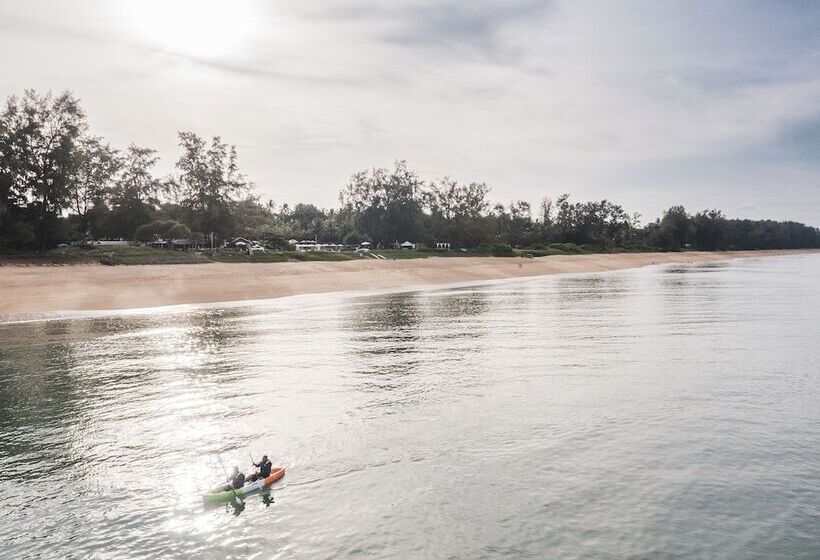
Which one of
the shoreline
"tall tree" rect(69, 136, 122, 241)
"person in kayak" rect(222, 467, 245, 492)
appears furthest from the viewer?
"tall tree" rect(69, 136, 122, 241)

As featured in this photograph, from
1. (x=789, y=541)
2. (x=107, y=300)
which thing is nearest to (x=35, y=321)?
(x=107, y=300)

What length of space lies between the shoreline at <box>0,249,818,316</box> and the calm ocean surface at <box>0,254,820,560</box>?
22316mm

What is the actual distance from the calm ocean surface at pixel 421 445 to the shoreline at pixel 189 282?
2232 centimetres

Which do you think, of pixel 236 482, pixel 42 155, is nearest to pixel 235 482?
pixel 236 482

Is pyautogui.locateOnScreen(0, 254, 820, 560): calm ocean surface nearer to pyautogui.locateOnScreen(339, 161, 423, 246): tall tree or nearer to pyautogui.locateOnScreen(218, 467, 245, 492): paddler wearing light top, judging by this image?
pyautogui.locateOnScreen(218, 467, 245, 492): paddler wearing light top

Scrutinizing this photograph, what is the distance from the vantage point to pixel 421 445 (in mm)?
17172

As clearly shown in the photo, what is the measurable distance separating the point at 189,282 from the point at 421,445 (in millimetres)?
62819

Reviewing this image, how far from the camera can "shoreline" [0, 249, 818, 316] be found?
5662 cm

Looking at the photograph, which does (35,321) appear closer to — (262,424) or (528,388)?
(262,424)

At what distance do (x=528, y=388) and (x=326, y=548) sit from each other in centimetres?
1373

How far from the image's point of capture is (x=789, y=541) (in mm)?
11617

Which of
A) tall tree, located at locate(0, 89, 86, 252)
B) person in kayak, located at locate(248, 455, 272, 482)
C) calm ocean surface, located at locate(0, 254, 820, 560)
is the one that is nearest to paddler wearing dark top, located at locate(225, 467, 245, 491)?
person in kayak, located at locate(248, 455, 272, 482)

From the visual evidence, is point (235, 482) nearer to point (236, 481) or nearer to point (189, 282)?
point (236, 481)

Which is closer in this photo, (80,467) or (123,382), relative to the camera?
(80,467)
